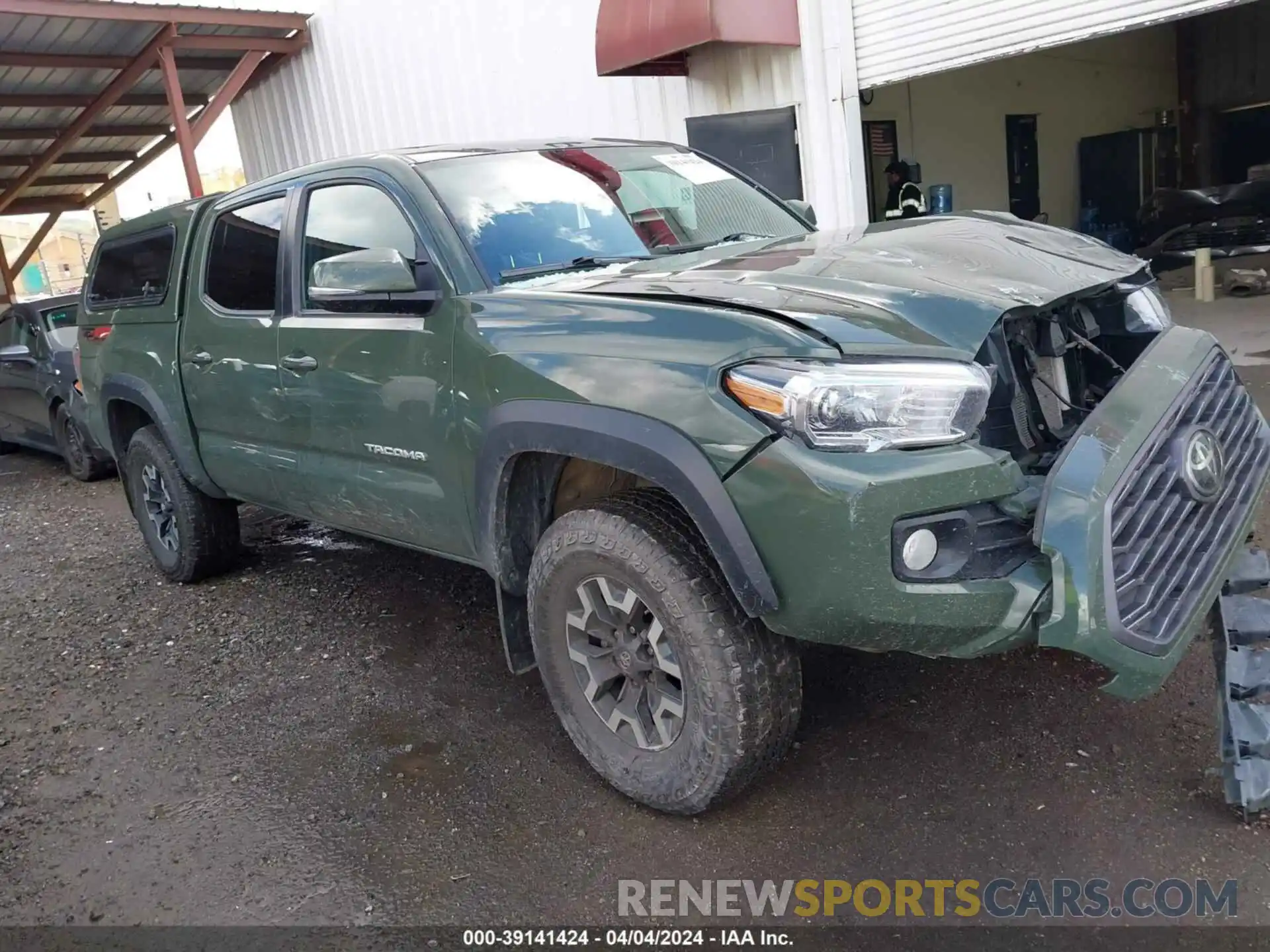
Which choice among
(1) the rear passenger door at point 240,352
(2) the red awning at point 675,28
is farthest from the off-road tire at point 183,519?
(2) the red awning at point 675,28

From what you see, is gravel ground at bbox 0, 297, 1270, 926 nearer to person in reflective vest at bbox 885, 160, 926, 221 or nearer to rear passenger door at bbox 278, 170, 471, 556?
rear passenger door at bbox 278, 170, 471, 556

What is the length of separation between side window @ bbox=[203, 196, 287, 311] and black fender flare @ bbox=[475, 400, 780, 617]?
5.03 ft

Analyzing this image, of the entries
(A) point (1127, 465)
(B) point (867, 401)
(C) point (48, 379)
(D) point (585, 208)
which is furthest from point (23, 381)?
(A) point (1127, 465)

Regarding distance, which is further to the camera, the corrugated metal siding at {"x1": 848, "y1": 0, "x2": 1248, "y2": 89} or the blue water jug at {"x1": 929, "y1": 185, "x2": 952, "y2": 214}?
the blue water jug at {"x1": 929, "y1": 185, "x2": 952, "y2": 214}

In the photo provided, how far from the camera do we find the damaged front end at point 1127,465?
2246mm

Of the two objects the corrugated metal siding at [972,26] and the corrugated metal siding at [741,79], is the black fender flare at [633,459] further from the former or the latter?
the corrugated metal siding at [741,79]

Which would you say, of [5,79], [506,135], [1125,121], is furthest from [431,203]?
[1125,121]

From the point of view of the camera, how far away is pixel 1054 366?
2.85 meters

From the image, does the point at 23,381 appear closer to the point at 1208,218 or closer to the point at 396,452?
the point at 396,452

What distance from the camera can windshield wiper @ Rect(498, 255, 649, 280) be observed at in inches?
127

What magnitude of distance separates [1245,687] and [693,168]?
2.76 metres

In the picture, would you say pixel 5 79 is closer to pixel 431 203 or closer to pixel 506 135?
pixel 506 135

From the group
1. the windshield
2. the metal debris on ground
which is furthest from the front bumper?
the metal debris on ground

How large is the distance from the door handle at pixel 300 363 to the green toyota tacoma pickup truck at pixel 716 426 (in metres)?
0.01
